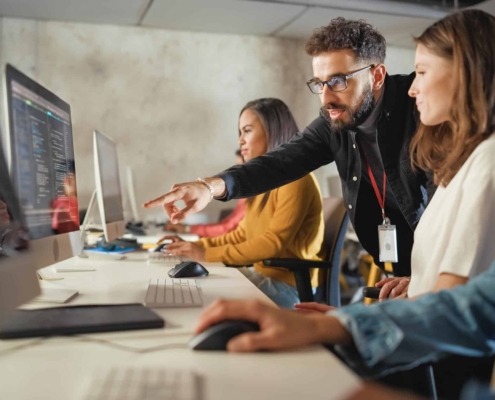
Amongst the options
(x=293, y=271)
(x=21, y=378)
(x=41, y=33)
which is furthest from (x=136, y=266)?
(x=41, y=33)

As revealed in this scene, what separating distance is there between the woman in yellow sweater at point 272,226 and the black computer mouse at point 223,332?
1.18 meters

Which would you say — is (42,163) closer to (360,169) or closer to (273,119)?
(360,169)

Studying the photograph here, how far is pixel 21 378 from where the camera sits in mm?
635

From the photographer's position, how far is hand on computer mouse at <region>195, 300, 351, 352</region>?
693 mm

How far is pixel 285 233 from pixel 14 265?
1294 millimetres

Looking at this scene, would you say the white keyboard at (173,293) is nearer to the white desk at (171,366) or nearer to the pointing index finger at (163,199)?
the white desk at (171,366)

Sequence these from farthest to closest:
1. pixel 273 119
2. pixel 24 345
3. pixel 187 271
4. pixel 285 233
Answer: pixel 273 119
pixel 285 233
pixel 187 271
pixel 24 345

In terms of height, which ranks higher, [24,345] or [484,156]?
[484,156]

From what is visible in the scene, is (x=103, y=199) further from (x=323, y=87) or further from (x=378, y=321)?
(x=378, y=321)

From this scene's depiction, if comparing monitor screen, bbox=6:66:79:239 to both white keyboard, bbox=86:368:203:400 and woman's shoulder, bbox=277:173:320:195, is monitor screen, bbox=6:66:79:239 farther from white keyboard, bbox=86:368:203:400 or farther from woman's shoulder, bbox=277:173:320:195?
woman's shoulder, bbox=277:173:320:195

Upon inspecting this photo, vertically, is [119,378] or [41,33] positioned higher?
[41,33]

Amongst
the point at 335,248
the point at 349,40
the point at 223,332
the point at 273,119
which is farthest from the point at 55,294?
the point at 273,119

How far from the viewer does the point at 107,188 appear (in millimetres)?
1864

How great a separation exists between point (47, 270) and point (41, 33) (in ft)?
10.1
